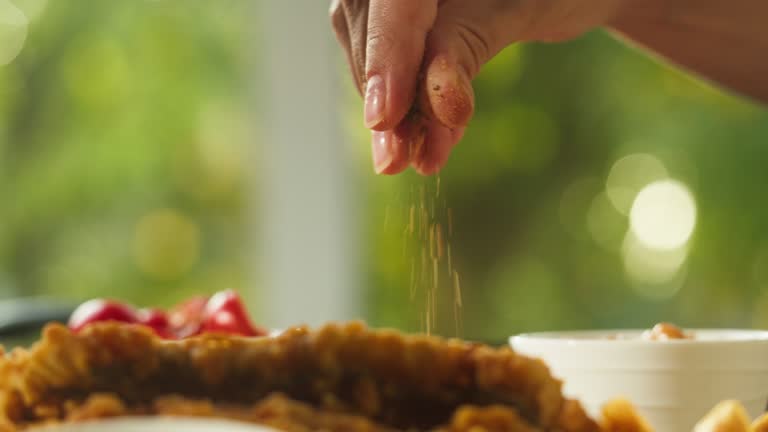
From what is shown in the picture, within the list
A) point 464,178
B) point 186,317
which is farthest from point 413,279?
point 464,178

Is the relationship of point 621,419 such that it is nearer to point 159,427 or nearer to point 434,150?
point 159,427

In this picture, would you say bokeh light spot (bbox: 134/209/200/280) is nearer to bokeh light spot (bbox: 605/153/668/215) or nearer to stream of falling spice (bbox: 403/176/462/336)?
bokeh light spot (bbox: 605/153/668/215)

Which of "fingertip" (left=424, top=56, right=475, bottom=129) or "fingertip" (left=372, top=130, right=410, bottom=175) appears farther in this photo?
"fingertip" (left=372, top=130, right=410, bottom=175)

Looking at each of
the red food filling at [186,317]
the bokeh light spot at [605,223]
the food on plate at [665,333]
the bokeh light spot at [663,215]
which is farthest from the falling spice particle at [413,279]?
the bokeh light spot at [605,223]

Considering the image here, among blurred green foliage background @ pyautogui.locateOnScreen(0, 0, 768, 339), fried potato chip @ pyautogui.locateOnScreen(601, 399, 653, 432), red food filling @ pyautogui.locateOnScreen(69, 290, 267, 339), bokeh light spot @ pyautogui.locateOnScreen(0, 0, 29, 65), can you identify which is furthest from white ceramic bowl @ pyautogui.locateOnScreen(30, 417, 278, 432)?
bokeh light spot @ pyautogui.locateOnScreen(0, 0, 29, 65)

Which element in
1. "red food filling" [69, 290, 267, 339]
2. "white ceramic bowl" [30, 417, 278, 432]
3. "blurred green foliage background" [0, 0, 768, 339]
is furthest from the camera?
"blurred green foliage background" [0, 0, 768, 339]

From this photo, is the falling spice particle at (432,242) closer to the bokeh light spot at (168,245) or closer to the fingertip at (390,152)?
the fingertip at (390,152)

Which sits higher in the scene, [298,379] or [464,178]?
[464,178]

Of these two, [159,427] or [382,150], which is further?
[382,150]

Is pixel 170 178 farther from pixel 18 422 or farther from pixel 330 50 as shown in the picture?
pixel 18 422
